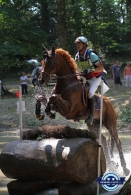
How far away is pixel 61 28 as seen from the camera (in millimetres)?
22766

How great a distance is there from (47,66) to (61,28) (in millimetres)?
15957

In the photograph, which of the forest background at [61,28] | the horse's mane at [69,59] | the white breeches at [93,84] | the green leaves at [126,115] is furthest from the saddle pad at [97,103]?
the forest background at [61,28]

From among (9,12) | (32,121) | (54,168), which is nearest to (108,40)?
(9,12)

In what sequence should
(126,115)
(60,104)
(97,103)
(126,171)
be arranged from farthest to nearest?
(126,115) < (97,103) < (126,171) < (60,104)

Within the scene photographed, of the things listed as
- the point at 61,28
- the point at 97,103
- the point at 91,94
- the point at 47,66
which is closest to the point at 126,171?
the point at 97,103

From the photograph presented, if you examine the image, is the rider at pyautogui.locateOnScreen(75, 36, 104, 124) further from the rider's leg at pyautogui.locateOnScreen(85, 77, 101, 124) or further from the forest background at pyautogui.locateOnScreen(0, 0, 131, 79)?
the forest background at pyautogui.locateOnScreen(0, 0, 131, 79)

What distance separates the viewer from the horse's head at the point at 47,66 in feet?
22.9

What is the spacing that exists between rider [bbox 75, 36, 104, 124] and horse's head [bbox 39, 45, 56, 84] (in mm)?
751

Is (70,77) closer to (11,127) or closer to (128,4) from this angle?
(11,127)

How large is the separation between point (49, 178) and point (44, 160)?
0.34m

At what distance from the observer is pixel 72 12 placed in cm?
2945

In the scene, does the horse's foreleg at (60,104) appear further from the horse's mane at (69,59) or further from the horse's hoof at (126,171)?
the horse's hoof at (126,171)

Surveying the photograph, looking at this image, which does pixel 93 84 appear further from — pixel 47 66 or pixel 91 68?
pixel 47 66

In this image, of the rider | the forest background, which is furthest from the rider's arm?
the forest background
